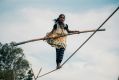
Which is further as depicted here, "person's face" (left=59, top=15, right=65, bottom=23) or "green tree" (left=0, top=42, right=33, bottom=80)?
"green tree" (left=0, top=42, right=33, bottom=80)

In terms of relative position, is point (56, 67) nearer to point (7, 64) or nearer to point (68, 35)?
point (68, 35)

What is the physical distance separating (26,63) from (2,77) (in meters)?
4.84

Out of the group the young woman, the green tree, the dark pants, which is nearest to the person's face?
the young woman

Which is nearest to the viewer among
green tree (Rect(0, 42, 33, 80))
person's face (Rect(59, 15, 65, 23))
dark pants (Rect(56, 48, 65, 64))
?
person's face (Rect(59, 15, 65, 23))

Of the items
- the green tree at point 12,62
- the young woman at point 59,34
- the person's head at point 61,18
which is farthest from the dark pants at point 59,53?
the green tree at point 12,62

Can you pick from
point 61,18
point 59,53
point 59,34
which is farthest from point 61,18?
point 59,53

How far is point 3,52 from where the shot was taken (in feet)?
202

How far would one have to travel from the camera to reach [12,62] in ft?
203

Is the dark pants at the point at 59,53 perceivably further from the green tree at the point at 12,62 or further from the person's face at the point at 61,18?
the green tree at the point at 12,62

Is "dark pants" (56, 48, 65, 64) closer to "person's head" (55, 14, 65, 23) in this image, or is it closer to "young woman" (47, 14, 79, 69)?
"young woman" (47, 14, 79, 69)

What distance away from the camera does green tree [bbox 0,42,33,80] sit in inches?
2343

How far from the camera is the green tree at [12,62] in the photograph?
59.5 m

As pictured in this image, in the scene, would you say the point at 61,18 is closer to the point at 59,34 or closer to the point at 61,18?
the point at 61,18

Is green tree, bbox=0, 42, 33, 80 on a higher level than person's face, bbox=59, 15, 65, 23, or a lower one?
lower
